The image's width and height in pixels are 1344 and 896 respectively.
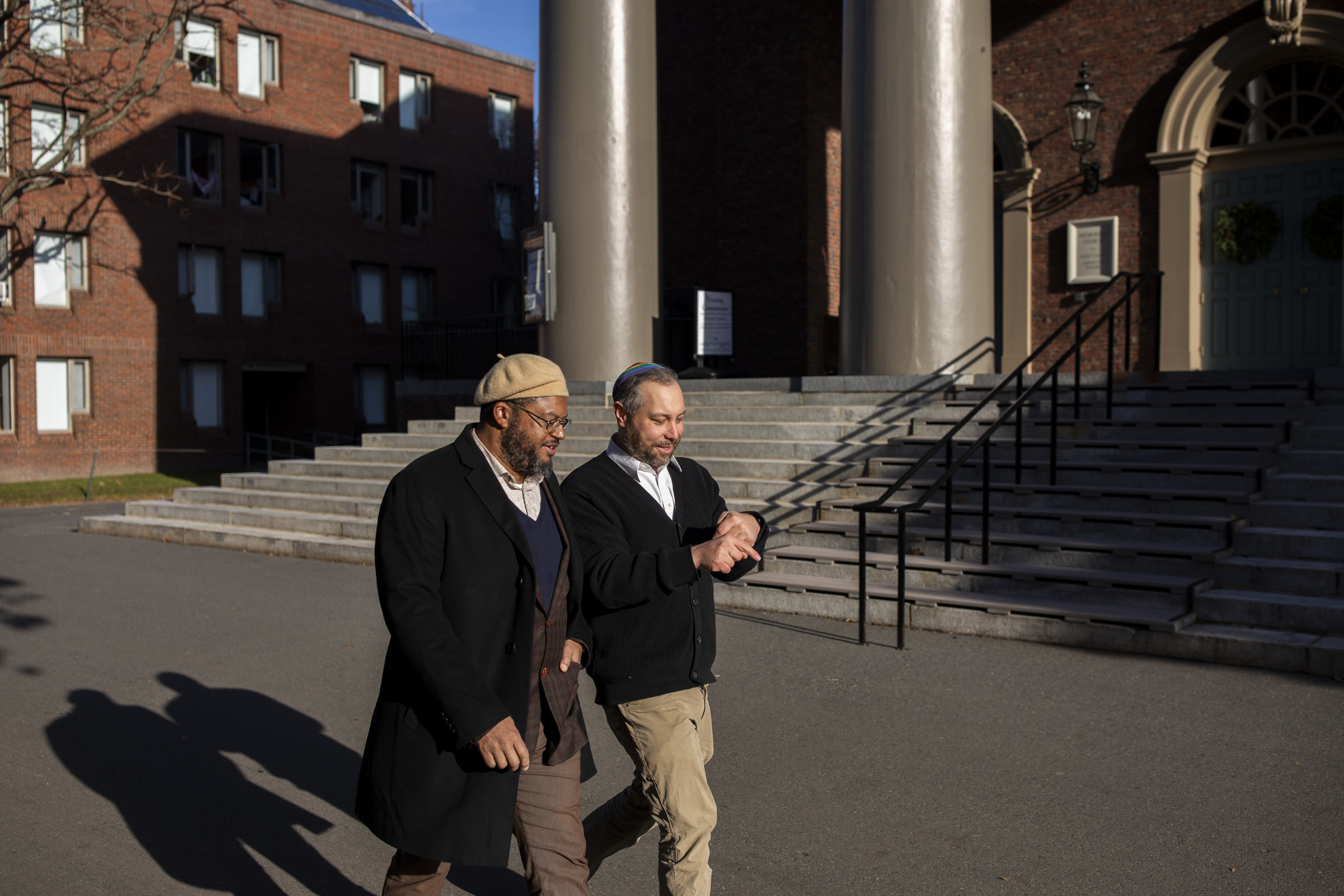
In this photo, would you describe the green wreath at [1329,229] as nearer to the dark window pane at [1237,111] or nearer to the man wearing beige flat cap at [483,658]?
the dark window pane at [1237,111]

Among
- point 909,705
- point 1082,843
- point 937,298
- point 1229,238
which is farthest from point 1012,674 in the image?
point 1229,238

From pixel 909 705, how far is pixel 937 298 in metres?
6.47

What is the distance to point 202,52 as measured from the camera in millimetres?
30734

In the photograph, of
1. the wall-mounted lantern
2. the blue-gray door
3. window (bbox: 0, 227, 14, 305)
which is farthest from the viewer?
window (bbox: 0, 227, 14, 305)

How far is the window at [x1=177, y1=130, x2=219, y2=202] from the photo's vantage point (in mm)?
30844

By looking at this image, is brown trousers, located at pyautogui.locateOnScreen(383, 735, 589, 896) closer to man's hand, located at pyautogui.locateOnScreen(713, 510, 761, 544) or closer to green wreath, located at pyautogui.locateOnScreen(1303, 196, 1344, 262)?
man's hand, located at pyautogui.locateOnScreen(713, 510, 761, 544)

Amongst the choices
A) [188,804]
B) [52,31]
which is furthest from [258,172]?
[188,804]

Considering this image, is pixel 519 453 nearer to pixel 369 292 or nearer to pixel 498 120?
pixel 369 292

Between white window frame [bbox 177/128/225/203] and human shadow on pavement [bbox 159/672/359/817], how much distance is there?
26995 mm

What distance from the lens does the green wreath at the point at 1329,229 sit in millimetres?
13625

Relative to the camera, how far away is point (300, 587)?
1009cm

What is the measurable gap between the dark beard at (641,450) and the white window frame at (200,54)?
1216 inches

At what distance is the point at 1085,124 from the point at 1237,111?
6.11 ft

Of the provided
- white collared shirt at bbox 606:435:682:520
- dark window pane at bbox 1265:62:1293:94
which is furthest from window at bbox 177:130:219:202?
white collared shirt at bbox 606:435:682:520
